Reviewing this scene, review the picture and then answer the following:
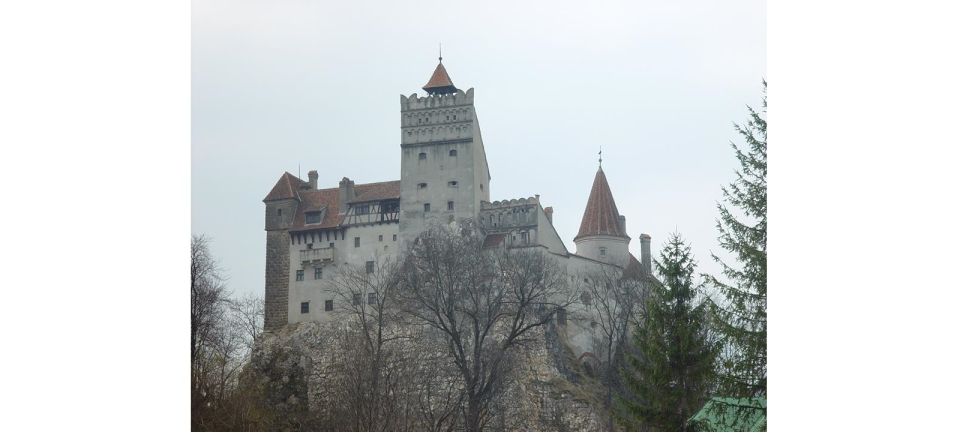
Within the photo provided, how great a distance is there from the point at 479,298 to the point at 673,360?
1191 cm

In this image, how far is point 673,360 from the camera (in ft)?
67.8

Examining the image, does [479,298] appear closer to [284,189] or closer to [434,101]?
[434,101]

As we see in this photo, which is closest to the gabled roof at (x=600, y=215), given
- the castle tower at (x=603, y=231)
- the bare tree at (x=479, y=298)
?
the castle tower at (x=603, y=231)

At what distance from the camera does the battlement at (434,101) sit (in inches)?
1471

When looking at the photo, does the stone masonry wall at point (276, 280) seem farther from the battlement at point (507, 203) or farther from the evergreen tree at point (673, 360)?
the evergreen tree at point (673, 360)

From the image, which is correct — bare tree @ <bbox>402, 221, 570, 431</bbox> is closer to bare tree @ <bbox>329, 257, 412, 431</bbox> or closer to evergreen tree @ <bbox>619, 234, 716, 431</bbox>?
bare tree @ <bbox>329, 257, 412, 431</bbox>

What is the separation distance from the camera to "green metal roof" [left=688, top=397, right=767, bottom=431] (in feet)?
54.3

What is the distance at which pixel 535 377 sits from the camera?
3359 cm

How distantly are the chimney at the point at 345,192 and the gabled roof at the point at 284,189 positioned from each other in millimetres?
1755
